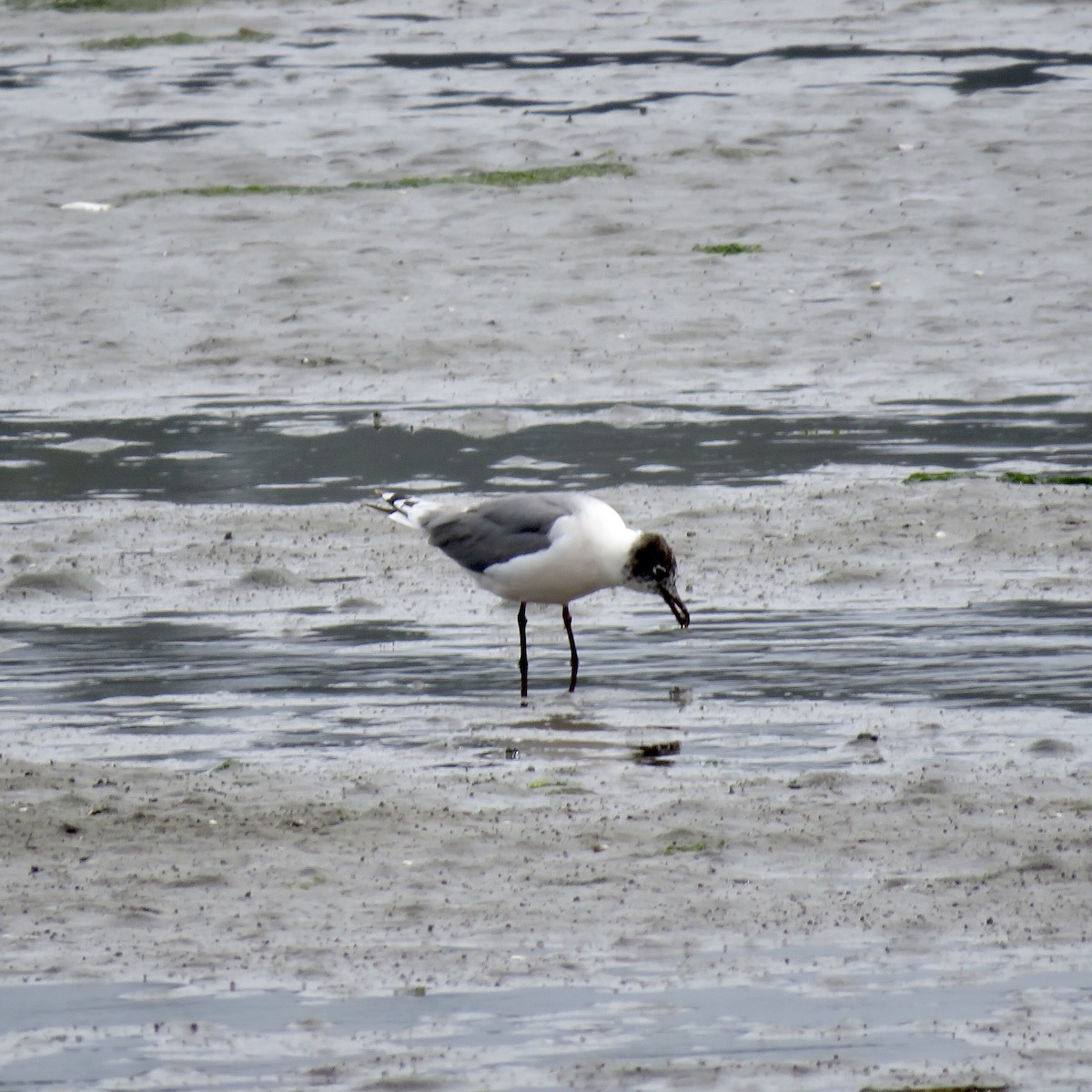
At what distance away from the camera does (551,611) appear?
951 cm

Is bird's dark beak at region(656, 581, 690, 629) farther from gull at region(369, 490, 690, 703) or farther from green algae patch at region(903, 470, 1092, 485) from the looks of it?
green algae patch at region(903, 470, 1092, 485)

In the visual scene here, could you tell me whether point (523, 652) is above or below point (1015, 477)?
above

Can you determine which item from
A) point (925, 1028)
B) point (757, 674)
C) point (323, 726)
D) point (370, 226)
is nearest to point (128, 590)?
point (323, 726)

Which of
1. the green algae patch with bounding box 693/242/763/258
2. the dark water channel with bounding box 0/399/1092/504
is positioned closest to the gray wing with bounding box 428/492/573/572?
the dark water channel with bounding box 0/399/1092/504

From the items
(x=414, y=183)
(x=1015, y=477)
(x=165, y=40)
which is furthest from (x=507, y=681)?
(x=165, y=40)

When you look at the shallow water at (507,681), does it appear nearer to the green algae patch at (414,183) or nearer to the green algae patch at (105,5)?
the green algae patch at (414,183)

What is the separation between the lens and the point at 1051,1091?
4711 millimetres

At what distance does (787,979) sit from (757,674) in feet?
9.35

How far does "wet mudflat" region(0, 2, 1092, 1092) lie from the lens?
17.4ft

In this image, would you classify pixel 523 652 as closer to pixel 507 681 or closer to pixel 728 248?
pixel 507 681

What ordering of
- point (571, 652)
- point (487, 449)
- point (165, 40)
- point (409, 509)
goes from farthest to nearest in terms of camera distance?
point (165, 40)
point (487, 449)
point (409, 509)
point (571, 652)

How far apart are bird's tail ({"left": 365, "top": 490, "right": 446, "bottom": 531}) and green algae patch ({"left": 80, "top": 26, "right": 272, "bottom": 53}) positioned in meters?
15.0

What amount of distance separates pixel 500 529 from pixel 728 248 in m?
6.87

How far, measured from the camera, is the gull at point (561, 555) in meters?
8.36
